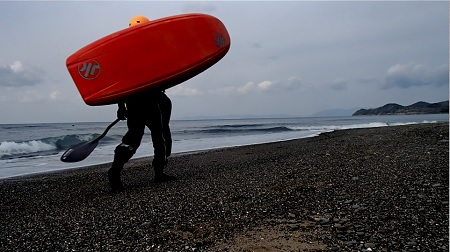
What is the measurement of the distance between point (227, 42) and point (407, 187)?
350 centimetres

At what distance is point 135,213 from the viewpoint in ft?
11.5

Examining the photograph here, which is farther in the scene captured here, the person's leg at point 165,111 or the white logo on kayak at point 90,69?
the person's leg at point 165,111

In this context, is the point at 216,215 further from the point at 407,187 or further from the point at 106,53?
the point at 106,53

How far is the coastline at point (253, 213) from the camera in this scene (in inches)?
99.1

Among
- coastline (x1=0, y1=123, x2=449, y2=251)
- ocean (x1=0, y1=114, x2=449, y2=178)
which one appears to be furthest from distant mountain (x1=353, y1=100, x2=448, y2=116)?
coastline (x1=0, y1=123, x2=449, y2=251)

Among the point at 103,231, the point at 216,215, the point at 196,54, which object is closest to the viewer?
the point at 103,231

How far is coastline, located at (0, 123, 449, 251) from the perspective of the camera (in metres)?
2.52

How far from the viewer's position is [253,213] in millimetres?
3207

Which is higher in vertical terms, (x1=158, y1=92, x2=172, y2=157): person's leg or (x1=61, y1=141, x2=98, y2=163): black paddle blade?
(x1=158, y1=92, x2=172, y2=157): person's leg

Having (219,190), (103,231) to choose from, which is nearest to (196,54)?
(219,190)

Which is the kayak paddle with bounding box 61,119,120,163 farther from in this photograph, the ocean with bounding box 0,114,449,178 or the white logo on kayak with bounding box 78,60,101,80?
the ocean with bounding box 0,114,449,178

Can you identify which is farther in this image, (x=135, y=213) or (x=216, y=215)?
(x=135, y=213)

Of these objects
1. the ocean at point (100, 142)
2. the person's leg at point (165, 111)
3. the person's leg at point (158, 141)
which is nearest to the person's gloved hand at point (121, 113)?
the person's leg at point (158, 141)

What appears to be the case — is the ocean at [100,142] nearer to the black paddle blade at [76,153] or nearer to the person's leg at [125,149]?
the black paddle blade at [76,153]
